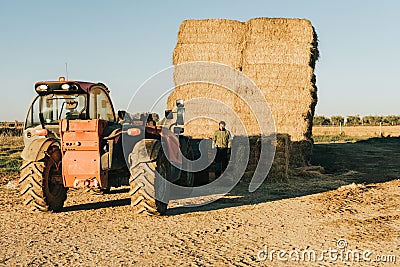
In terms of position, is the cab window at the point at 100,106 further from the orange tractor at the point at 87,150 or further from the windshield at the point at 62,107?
the windshield at the point at 62,107

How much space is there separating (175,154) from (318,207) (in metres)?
2.95

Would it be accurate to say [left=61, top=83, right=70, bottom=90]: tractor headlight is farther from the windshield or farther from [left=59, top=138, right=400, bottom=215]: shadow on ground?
[left=59, top=138, right=400, bottom=215]: shadow on ground

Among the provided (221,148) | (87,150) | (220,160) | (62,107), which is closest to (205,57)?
(221,148)

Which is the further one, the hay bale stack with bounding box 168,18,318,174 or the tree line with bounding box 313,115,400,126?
the tree line with bounding box 313,115,400,126

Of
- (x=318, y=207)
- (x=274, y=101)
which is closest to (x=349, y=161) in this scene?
(x=274, y=101)

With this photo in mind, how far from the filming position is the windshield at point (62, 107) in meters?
8.96

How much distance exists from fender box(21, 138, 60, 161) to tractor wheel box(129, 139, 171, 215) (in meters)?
1.52

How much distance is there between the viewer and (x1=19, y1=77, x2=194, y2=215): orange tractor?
8156 mm

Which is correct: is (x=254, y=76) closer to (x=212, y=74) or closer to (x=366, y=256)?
(x=212, y=74)

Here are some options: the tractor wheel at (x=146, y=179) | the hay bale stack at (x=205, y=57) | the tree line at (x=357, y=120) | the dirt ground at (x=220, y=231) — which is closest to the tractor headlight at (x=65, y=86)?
the tractor wheel at (x=146, y=179)

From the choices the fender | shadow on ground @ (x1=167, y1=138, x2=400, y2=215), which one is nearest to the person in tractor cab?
the fender

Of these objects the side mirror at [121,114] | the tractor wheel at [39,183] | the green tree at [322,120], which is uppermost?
the green tree at [322,120]

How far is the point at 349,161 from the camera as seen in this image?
62.4ft

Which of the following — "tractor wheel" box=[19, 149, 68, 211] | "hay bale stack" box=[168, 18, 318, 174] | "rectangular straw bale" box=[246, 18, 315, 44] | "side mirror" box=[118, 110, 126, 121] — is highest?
"rectangular straw bale" box=[246, 18, 315, 44]
